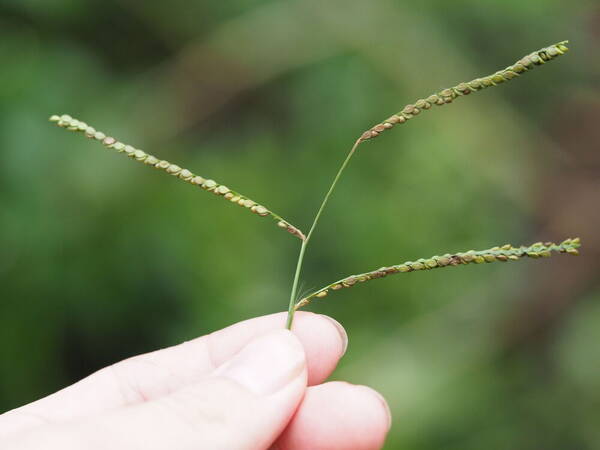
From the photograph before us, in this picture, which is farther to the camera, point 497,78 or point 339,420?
point 339,420

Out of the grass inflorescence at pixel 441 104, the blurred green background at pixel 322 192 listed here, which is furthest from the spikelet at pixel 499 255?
the blurred green background at pixel 322 192

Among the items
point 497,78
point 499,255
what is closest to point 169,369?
point 499,255

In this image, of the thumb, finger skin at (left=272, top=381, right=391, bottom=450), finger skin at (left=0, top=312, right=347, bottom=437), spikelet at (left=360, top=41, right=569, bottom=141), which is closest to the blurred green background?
finger skin at (left=0, top=312, right=347, bottom=437)

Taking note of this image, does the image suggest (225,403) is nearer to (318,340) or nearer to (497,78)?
(318,340)

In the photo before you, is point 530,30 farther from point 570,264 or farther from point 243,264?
point 243,264

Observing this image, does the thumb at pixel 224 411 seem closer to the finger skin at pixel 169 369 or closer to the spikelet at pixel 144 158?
the finger skin at pixel 169 369

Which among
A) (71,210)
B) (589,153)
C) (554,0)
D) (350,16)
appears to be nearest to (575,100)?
(589,153)
